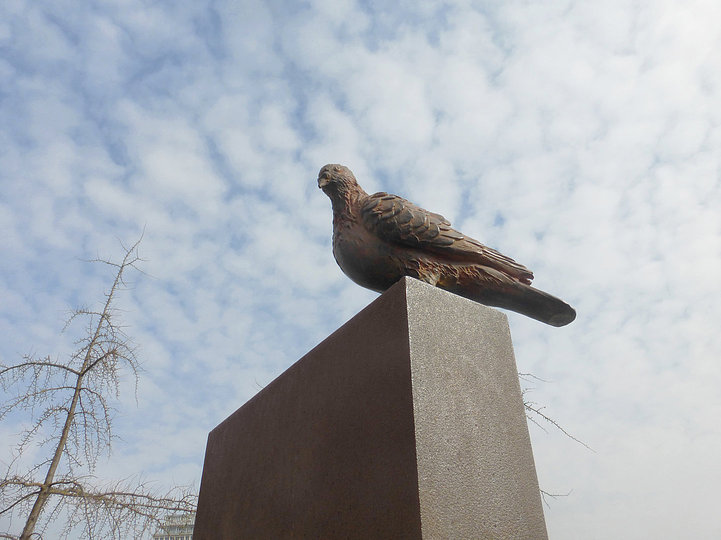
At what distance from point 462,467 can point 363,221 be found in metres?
1.40

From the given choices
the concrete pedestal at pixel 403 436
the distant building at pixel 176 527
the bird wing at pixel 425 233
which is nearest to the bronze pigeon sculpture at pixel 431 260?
the bird wing at pixel 425 233

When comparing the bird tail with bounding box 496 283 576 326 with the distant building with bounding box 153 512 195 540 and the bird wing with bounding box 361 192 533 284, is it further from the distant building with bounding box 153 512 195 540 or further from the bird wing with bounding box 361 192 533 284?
the distant building with bounding box 153 512 195 540

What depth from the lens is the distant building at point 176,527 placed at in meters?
5.24

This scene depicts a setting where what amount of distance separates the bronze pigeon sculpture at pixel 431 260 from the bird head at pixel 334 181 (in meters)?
0.26

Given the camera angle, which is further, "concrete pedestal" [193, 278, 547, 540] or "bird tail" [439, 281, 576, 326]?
"bird tail" [439, 281, 576, 326]

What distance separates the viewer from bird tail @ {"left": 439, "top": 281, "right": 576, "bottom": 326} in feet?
8.61

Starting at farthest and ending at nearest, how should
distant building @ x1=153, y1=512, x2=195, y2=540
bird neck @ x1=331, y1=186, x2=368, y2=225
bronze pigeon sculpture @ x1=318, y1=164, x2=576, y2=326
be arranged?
distant building @ x1=153, y1=512, x2=195, y2=540 < bird neck @ x1=331, y1=186, x2=368, y2=225 < bronze pigeon sculpture @ x1=318, y1=164, x2=576, y2=326

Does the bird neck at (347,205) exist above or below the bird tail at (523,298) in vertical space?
above

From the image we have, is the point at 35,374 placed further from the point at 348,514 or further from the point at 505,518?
the point at 505,518

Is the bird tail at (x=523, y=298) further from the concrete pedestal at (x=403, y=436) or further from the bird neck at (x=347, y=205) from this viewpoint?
the bird neck at (x=347, y=205)

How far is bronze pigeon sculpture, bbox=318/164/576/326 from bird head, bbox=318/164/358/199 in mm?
264

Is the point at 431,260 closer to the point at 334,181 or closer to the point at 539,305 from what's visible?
the point at 539,305

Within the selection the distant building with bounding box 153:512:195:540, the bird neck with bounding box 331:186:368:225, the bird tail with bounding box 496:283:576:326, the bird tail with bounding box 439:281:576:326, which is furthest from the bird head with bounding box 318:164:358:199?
the distant building with bounding box 153:512:195:540

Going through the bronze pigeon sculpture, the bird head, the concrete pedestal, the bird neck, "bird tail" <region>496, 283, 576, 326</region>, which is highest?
the bird head
